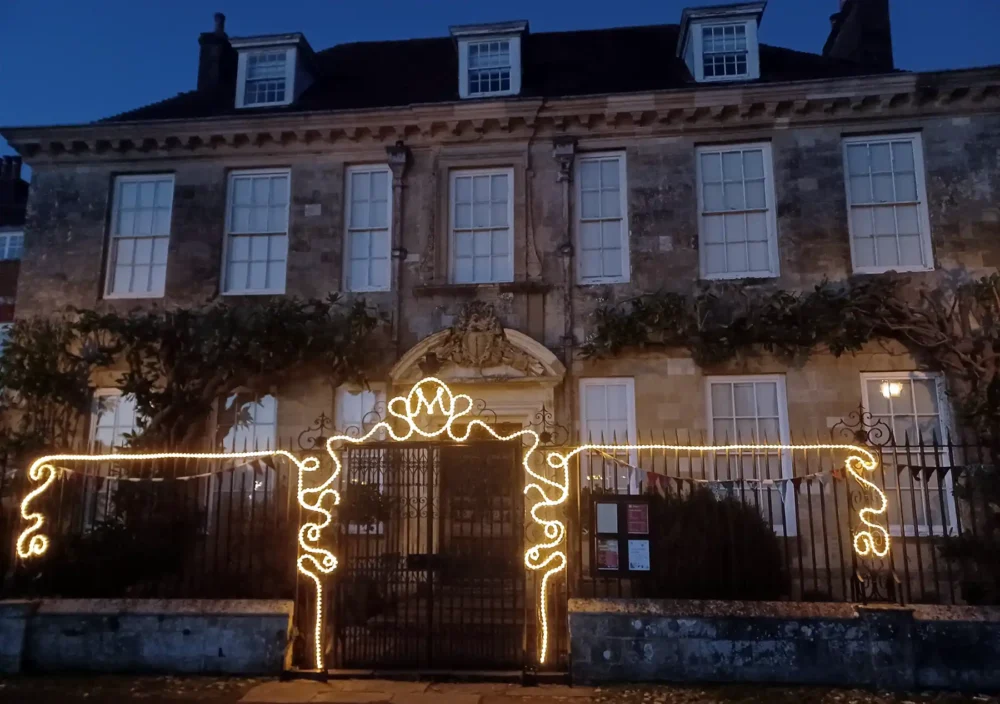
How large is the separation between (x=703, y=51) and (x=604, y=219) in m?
3.37

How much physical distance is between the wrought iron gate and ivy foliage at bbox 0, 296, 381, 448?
3.91 m

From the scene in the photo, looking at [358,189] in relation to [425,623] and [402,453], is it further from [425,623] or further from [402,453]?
[425,623]

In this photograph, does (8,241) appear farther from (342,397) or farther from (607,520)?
(607,520)

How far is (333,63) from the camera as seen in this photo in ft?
49.3

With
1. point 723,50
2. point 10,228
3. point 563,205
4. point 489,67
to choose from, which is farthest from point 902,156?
point 10,228

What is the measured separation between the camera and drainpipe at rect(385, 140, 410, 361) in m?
11.8

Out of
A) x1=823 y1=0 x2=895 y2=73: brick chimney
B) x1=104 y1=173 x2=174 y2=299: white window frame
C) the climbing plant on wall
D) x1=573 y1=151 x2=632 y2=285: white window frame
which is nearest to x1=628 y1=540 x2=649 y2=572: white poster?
the climbing plant on wall

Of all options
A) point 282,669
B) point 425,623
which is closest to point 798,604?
point 425,623

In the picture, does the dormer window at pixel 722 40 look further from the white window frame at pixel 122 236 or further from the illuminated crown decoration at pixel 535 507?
the white window frame at pixel 122 236

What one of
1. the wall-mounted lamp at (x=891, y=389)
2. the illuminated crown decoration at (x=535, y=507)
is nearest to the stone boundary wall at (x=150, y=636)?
the illuminated crown decoration at (x=535, y=507)

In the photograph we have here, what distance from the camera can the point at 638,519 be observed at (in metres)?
7.47

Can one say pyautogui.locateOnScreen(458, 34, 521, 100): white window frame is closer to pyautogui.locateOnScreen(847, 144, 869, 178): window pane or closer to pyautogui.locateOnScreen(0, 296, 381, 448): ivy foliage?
pyautogui.locateOnScreen(0, 296, 381, 448): ivy foliage

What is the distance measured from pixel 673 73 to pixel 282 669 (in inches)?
425

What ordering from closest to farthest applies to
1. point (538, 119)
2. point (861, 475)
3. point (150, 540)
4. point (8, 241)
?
point (861, 475)
point (150, 540)
point (538, 119)
point (8, 241)
